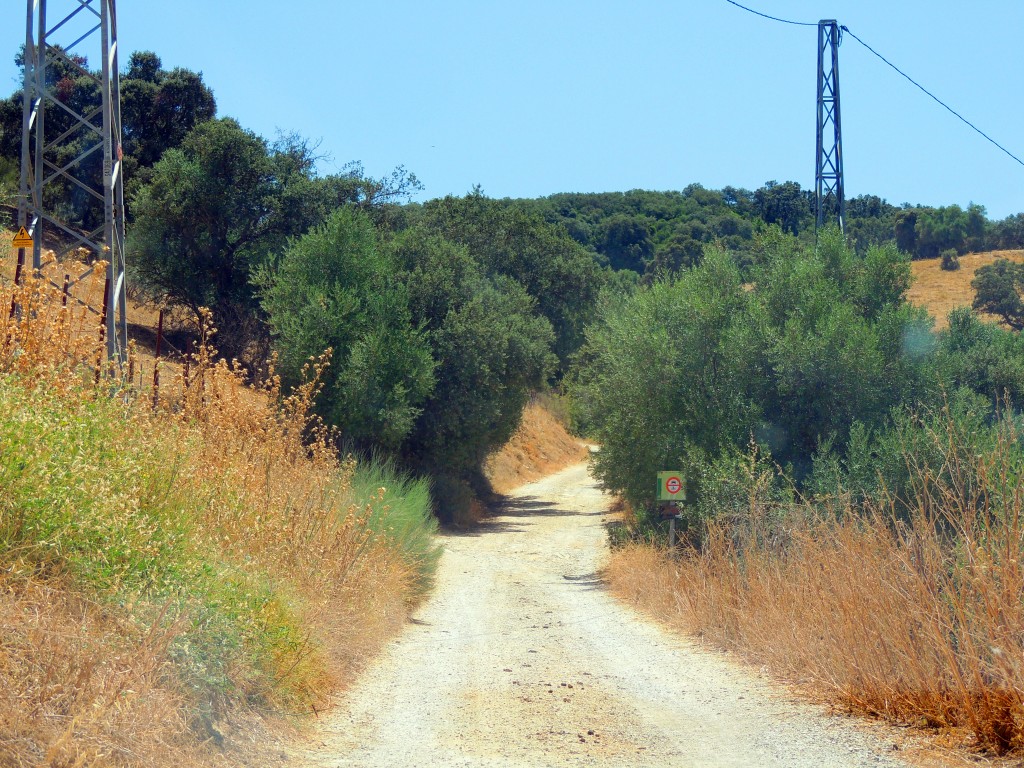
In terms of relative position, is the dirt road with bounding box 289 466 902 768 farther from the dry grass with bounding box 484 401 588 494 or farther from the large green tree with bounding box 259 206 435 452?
the dry grass with bounding box 484 401 588 494

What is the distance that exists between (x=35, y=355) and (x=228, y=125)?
25008 millimetres

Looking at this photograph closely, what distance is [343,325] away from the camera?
23.2m

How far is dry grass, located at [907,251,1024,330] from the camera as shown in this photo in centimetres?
3994

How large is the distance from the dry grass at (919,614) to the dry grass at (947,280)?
A: 103 feet

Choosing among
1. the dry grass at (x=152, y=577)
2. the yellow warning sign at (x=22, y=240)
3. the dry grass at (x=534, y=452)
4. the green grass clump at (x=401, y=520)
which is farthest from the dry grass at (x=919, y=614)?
the dry grass at (x=534, y=452)

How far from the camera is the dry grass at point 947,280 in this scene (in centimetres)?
3994

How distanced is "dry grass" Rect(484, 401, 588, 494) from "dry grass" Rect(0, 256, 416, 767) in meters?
25.2

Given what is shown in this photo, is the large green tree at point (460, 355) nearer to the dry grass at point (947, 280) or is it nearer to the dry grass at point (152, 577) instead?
the dry grass at point (152, 577)

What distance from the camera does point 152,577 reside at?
5598mm

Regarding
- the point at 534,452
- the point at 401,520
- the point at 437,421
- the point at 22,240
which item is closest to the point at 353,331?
the point at 437,421

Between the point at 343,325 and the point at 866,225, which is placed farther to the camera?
the point at 866,225

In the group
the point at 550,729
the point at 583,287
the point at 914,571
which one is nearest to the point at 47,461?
the point at 550,729

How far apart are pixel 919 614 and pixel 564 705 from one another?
2689mm

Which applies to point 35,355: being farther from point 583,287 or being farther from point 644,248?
point 644,248
